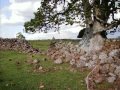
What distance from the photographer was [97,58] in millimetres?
29625

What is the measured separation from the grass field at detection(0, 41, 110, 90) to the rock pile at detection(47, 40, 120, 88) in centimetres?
85

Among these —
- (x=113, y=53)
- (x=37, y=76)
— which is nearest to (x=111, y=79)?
(x=37, y=76)

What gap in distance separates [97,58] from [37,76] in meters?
6.01

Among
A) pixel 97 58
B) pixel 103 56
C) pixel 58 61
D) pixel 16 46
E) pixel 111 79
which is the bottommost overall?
pixel 111 79

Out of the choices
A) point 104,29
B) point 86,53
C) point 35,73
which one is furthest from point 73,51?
point 35,73

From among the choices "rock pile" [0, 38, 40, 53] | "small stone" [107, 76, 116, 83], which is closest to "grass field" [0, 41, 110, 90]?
"small stone" [107, 76, 116, 83]

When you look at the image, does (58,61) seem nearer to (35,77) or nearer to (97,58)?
(97,58)

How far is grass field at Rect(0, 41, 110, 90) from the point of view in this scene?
23.3 m

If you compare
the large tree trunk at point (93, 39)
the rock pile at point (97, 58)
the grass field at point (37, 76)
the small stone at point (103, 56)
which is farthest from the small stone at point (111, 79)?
the large tree trunk at point (93, 39)

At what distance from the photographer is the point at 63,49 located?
1334 inches

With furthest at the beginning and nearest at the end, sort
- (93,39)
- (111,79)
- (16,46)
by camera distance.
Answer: (16,46)
(93,39)
(111,79)

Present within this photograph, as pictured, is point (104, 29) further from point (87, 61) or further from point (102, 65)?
point (102, 65)

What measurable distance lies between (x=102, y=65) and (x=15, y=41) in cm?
1841

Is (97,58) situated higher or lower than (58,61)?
higher
